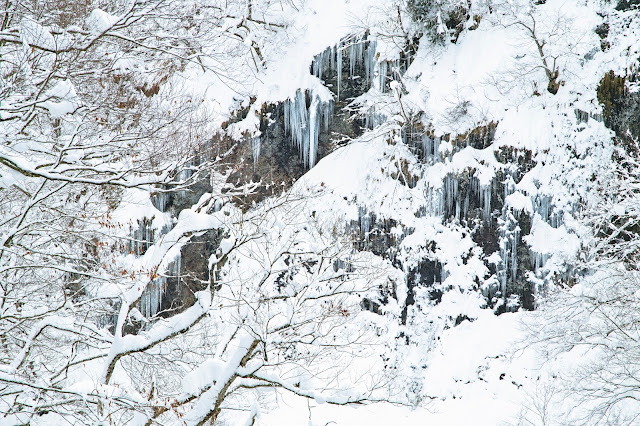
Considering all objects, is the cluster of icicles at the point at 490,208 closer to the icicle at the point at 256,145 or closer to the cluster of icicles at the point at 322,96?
the cluster of icicles at the point at 322,96

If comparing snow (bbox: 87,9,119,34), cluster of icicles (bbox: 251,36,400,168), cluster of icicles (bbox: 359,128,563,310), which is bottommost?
cluster of icicles (bbox: 359,128,563,310)

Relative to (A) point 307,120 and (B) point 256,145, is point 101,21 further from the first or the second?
(B) point 256,145

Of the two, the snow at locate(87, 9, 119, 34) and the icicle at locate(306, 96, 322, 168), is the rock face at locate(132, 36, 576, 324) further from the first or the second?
the snow at locate(87, 9, 119, 34)

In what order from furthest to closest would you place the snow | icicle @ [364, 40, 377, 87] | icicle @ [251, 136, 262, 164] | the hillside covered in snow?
1. icicle @ [251, 136, 262, 164]
2. icicle @ [364, 40, 377, 87]
3. the hillside covered in snow
4. the snow

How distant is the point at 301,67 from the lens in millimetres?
15633

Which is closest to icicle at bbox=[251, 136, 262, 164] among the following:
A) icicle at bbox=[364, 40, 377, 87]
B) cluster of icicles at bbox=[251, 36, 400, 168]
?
cluster of icicles at bbox=[251, 36, 400, 168]

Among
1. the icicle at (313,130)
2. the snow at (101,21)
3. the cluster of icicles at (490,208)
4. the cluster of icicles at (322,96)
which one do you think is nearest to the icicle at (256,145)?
the cluster of icicles at (322,96)

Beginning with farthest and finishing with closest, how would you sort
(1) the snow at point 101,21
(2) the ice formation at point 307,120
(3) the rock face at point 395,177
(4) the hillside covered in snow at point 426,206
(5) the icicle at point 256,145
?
(5) the icicle at point 256,145 → (2) the ice formation at point 307,120 → (3) the rock face at point 395,177 → (4) the hillside covered in snow at point 426,206 → (1) the snow at point 101,21

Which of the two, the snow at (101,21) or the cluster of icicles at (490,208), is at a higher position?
the snow at (101,21)

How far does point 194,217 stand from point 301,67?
37.6ft

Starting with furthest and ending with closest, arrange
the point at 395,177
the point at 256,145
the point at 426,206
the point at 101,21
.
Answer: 1. the point at 256,145
2. the point at 395,177
3. the point at 426,206
4. the point at 101,21

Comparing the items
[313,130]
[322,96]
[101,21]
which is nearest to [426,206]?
[313,130]

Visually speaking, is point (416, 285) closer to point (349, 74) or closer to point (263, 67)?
point (349, 74)

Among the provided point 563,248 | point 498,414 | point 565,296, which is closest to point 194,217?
point 565,296
